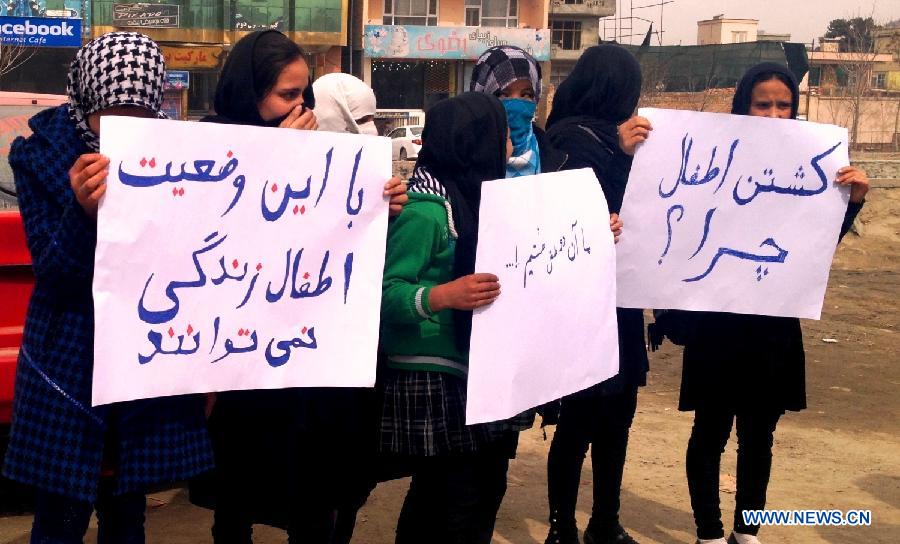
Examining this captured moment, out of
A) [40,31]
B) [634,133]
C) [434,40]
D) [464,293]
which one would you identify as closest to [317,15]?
[434,40]

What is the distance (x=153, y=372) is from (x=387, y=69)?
41.9 m

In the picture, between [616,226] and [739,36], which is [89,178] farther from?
[739,36]

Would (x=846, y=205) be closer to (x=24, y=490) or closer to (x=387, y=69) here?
(x=24, y=490)

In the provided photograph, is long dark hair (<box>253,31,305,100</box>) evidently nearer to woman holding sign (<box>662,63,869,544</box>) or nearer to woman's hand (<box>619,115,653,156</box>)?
woman's hand (<box>619,115,653,156</box>)

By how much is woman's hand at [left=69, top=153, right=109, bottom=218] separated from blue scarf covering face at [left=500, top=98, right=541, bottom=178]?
1549 mm

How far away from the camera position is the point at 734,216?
12.1ft

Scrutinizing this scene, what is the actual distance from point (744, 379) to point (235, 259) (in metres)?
1.98

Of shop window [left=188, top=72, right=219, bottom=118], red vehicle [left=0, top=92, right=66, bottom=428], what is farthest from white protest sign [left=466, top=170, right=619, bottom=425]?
shop window [left=188, top=72, right=219, bottom=118]

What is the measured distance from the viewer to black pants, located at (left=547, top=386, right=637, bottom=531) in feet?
12.9

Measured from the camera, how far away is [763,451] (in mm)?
3967

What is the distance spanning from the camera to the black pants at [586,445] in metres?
3.94

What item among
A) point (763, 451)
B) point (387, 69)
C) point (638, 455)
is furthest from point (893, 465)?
point (387, 69)

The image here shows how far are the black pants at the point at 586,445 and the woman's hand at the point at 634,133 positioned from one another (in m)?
0.86

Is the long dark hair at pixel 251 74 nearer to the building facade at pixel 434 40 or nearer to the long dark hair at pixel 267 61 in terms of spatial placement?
the long dark hair at pixel 267 61
